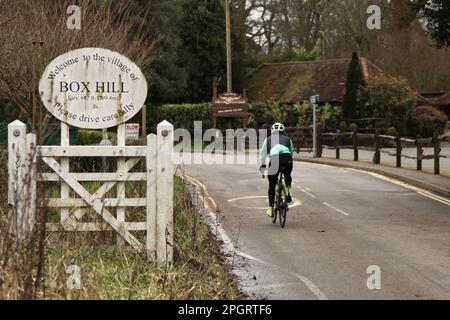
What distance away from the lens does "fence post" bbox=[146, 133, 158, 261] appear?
854 cm

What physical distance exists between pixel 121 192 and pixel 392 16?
140 ft

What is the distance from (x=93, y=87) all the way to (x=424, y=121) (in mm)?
38985

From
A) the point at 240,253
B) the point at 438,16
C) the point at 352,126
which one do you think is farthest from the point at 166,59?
the point at 240,253

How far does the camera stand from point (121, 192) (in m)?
8.69

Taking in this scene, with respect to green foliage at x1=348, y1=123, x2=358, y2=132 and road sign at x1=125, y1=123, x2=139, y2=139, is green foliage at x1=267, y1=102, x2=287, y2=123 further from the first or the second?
road sign at x1=125, y1=123, x2=139, y2=139

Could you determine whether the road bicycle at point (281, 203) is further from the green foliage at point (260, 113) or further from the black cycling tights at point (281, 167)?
the green foliage at point (260, 113)

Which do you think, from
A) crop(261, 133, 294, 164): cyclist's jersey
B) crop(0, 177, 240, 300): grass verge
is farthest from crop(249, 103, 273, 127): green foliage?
crop(0, 177, 240, 300): grass verge

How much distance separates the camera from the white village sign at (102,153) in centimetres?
850

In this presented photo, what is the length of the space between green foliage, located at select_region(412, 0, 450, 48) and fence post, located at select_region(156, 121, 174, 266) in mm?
10209

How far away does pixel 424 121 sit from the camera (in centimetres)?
4562

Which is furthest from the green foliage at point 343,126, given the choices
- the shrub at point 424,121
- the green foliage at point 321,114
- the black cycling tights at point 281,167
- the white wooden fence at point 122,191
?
the white wooden fence at point 122,191

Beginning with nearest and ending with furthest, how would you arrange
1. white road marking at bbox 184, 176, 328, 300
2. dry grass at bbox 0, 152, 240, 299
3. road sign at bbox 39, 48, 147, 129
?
1. dry grass at bbox 0, 152, 240, 299
2. white road marking at bbox 184, 176, 328, 300
3. road sign at bbox 39, 48, 147, 129
